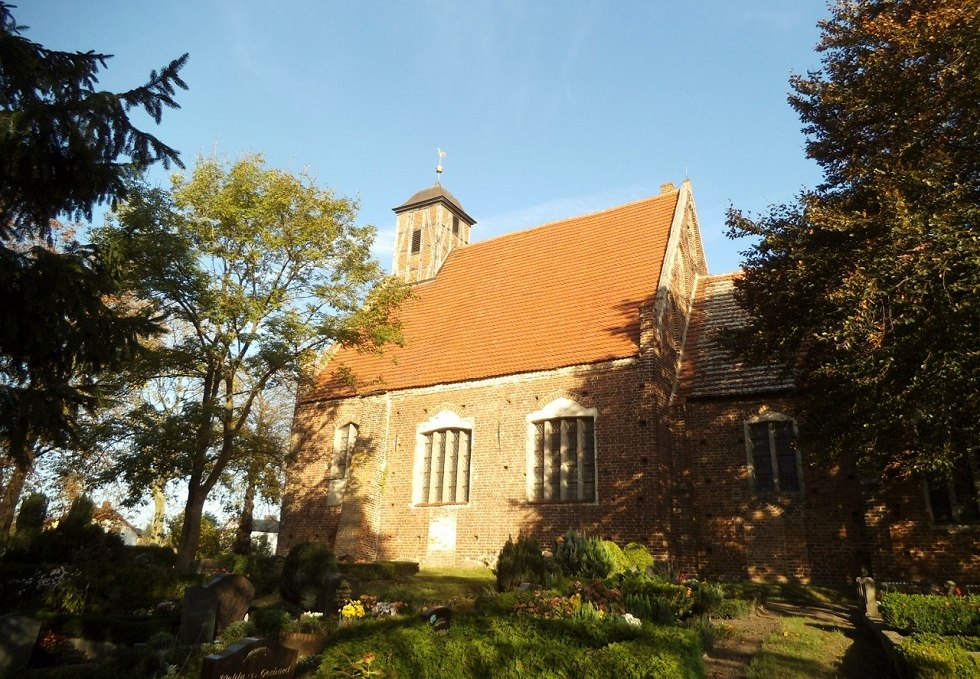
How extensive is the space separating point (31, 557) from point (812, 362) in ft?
52.9

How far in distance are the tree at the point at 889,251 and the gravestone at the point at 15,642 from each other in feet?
36.5

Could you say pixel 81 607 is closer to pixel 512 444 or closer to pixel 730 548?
pixel 512 444

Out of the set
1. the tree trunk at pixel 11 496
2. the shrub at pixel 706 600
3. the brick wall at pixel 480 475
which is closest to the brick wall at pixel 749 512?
the brick wall at pixel 480 475

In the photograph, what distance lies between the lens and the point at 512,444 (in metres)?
17.7

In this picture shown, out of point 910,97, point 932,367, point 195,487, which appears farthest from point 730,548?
point 195,487

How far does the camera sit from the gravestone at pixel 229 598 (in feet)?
31.0

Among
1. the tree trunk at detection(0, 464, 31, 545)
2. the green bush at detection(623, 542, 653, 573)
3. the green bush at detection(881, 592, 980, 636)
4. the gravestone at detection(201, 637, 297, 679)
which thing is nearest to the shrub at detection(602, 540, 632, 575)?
the green bush at detection(623, 542, 653, 573)

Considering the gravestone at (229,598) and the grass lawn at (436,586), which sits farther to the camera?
the grass lawn at (436,586)

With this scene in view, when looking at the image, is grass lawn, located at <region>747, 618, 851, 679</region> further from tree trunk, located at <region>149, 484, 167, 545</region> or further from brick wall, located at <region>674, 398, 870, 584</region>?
tree trunk, located at <region>149, 484, 167, 545</region>

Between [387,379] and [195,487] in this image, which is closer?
[195,487]

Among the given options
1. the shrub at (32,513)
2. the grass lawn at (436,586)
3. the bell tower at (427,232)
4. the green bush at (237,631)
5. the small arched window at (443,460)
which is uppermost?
the bell tower at (427,232)

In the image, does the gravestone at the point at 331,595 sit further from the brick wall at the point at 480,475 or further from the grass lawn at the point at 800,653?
the grass lawn at the point at 800,653

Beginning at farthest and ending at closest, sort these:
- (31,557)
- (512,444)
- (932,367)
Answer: (512,444)
(31,557)
(932,367)

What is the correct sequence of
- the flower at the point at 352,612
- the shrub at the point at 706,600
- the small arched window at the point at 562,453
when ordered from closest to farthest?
1. the flower at the point at 352,612
2. the shrub at the point at 706,600
3. the small arched window at the point at 562,453
